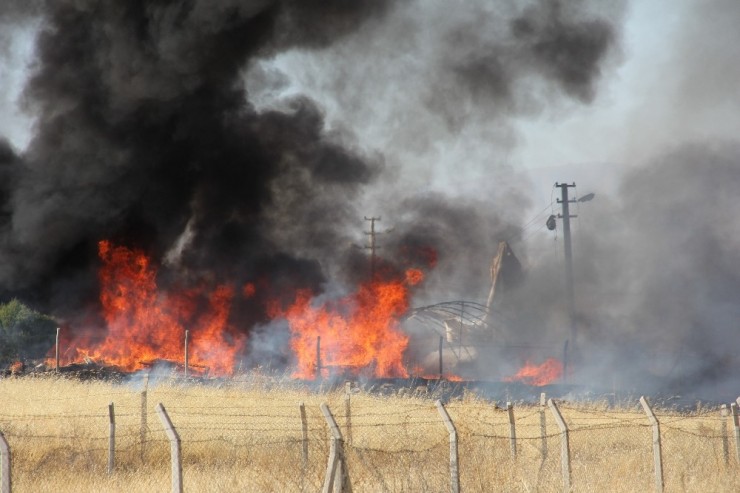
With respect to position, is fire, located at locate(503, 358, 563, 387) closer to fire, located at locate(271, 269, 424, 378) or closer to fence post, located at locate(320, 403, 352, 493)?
fire, located at locate(271, 269, 424, 378)

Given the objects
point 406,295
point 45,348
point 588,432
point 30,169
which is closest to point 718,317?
point 406,295

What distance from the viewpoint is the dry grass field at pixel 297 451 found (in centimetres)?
1274

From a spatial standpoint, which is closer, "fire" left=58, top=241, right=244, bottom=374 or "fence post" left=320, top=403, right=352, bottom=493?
"fence post" left=320, top=403, right=352, bottom=493

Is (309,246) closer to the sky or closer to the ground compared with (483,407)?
closer to the sky

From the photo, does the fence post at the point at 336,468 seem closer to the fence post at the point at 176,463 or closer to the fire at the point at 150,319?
the fence post at the point at 176,463

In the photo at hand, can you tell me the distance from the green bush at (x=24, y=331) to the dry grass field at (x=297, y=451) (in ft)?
65.0

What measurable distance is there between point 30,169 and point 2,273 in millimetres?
5959

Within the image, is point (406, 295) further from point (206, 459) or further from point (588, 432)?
point (206, 459)

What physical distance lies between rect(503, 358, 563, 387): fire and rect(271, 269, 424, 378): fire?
5302mm

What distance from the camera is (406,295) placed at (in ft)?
152

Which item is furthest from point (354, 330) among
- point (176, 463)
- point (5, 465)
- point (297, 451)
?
point (5, 465)

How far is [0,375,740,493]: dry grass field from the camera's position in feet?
41.8

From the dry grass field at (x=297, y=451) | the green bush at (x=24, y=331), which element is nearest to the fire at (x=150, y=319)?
the green bush at (x=24, y=331)

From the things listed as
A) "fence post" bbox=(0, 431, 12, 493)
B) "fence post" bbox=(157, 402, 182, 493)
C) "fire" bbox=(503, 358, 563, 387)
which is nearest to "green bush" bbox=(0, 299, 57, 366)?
"fire" bbox=(503, 358, 563, 387)
